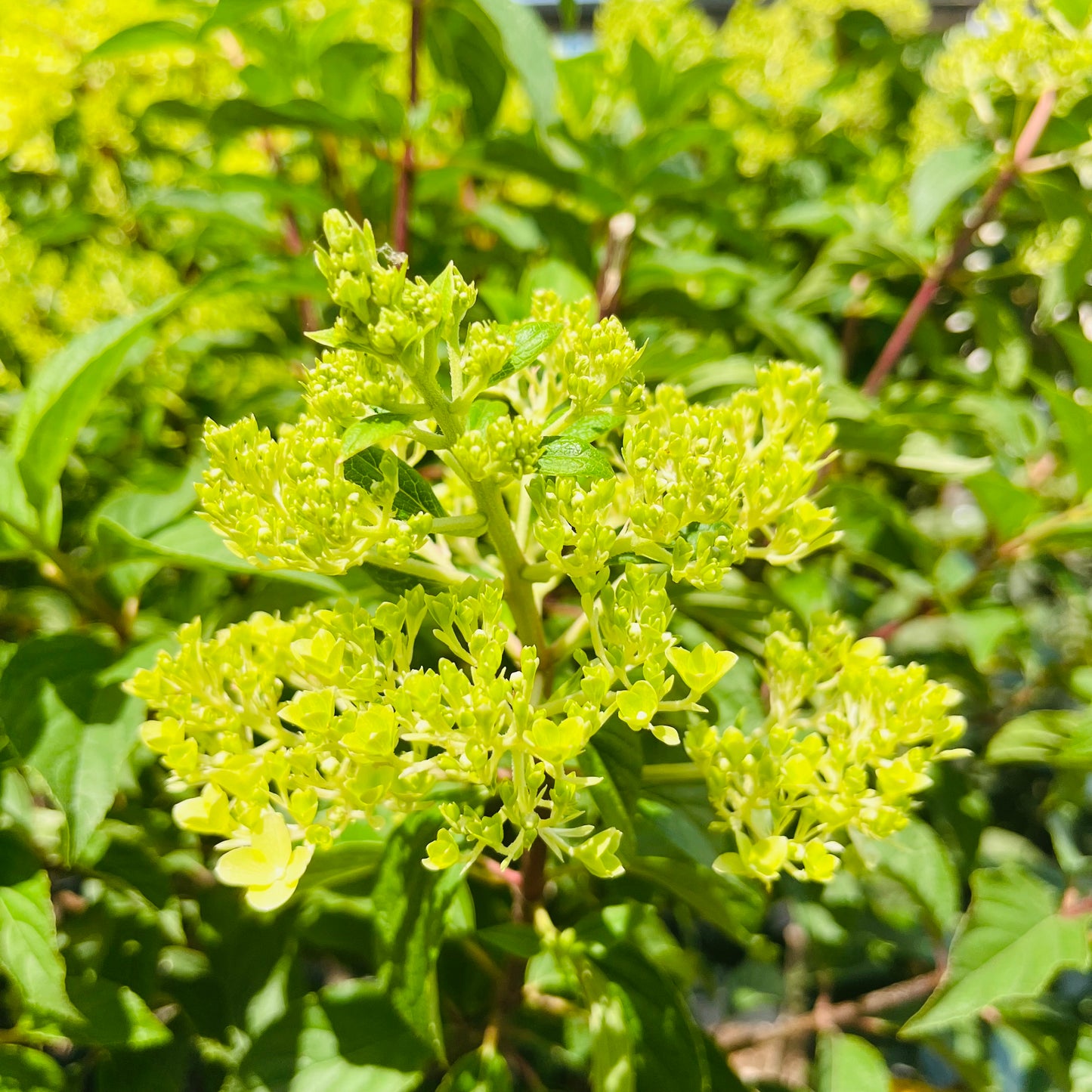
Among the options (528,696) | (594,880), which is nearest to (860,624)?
(594,880)

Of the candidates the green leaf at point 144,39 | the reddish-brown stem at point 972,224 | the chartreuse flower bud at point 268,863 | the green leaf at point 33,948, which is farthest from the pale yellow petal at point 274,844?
the reddish-brown stem at point 972,224

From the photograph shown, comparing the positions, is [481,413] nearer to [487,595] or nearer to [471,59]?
[487,595]

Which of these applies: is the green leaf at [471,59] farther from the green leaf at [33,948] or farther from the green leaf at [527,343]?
the green leaf at [33,948]

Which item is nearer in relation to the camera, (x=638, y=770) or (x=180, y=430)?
(x=638, y=770)

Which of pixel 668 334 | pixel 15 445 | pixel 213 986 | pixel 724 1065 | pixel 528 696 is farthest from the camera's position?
pixel 668 334

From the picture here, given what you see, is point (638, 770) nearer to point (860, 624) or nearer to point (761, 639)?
point (761, 639)

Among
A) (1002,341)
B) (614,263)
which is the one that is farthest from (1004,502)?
(614,263)
